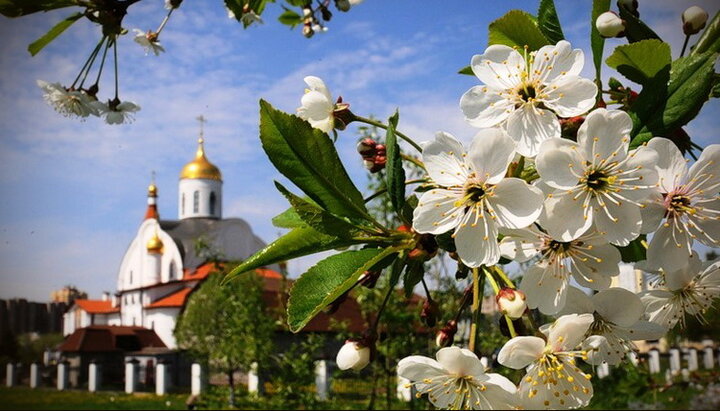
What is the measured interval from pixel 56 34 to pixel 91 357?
832 inches

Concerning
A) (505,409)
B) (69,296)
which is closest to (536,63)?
(505,409)

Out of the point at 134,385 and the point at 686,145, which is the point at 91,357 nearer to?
the point at 134,385

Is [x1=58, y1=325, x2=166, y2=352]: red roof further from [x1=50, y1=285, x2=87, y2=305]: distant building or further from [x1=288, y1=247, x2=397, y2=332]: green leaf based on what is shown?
[x1=288, y1=247, x2=397, y2=332]: green leaf

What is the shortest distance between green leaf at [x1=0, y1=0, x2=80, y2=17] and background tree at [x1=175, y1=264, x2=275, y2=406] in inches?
287

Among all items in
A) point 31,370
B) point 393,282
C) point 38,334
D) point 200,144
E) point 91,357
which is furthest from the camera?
point 200,144

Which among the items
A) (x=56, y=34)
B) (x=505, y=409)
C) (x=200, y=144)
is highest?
(x=200, y=144)

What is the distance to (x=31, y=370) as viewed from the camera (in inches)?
722

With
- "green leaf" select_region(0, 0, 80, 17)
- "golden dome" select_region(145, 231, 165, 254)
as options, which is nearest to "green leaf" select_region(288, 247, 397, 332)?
"green leaf" select_region(0, 0, 80, 17)

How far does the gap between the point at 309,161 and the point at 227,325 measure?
1221cm

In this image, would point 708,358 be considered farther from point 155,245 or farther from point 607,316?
point 155,245

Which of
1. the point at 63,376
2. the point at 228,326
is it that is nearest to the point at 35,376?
the point at 63,376

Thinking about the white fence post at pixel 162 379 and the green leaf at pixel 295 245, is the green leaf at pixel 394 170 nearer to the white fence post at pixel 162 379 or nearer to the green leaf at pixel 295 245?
the green leaf at pixel 295 245

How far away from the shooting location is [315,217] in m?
0.66

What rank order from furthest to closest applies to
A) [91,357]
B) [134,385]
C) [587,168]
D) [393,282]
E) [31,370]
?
[91,357]
[31,370]
[134,385]
[393,282]
[587,168]
